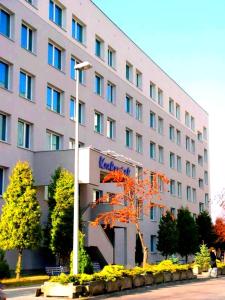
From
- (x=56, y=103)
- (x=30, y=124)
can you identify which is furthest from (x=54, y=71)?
(x=30, y=124)

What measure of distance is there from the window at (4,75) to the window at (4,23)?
1.71m

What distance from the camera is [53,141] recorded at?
34781 mm

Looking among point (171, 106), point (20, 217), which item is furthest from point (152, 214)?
point (20, 217)

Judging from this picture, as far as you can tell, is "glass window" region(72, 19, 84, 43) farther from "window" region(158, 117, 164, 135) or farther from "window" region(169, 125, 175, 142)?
"window" region(169, 125, 175, 142)

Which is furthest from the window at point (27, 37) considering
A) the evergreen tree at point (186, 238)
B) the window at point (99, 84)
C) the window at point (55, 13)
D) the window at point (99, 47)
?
the evergreen tree at point (186, 238)

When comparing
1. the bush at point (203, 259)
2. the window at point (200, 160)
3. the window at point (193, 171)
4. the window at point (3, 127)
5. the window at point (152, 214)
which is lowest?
the bush at point (203, 259)

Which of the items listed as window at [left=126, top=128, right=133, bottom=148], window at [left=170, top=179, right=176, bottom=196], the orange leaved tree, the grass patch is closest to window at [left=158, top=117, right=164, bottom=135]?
window at [left=170, top=179, right=176, bottom=196]

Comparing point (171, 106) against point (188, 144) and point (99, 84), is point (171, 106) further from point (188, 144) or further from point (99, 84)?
point (99, 84)

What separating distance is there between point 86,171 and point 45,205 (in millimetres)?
3540

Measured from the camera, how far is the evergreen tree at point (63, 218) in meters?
29.1

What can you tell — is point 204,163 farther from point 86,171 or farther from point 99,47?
point 86,171

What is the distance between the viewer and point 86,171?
31203 mm

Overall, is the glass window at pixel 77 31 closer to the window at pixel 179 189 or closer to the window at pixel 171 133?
the window at pixel 171 133

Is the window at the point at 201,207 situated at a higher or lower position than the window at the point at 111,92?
lower
